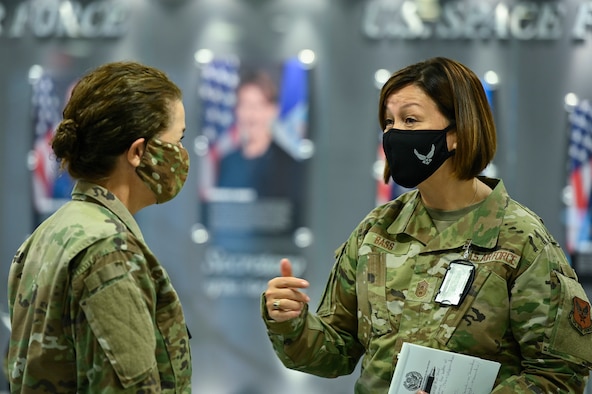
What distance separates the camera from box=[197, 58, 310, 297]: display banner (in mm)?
5340

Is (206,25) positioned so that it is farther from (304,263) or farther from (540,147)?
(540,147)

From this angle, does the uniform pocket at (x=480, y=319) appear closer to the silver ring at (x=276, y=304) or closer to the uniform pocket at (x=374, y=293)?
the uniform pocket at (x=374, y=293)

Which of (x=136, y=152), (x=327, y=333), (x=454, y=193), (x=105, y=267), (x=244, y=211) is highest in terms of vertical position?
(x=136, y=152)

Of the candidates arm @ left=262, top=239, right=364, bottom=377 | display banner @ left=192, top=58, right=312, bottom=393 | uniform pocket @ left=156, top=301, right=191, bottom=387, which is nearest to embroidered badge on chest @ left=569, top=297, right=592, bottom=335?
arm @ left=262, top=239, right=364, bottom=377

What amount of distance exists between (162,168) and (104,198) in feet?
0.61

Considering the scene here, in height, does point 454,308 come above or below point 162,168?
below

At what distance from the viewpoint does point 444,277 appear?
224 cm

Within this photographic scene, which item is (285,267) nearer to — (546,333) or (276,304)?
(276,304)

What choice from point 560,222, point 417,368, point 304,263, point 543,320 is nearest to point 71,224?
point 417,368

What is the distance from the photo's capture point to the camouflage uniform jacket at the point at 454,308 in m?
2.11

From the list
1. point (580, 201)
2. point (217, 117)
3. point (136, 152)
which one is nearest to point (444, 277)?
point (136, 152)

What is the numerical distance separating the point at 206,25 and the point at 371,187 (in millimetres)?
1588

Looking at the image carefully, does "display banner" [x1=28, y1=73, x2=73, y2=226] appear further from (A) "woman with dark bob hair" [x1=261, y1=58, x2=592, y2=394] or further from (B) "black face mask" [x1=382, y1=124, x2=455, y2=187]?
(B) "black face mask" [x1=382, y1=124, x2=455, y2=187]

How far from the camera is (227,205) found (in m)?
5.41
